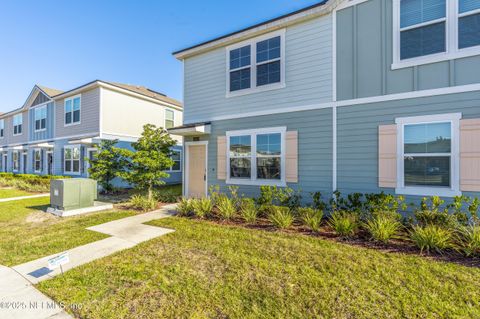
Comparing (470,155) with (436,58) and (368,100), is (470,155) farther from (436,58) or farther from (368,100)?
(368,100)

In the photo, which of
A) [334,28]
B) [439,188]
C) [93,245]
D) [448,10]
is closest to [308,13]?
[334,28]

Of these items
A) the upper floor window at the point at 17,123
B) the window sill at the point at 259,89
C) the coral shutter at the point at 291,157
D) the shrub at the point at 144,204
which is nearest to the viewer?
the coral shutter at the point at 291,157

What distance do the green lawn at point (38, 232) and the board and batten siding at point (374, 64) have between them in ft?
26.4

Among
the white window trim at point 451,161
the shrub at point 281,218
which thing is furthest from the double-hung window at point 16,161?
the white window trim at point 451,161

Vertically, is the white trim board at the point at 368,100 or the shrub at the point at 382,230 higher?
the white trim board at the point at 368,100

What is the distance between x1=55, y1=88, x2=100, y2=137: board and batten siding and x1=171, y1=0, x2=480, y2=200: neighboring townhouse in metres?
7.52

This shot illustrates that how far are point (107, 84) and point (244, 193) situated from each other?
1111cm

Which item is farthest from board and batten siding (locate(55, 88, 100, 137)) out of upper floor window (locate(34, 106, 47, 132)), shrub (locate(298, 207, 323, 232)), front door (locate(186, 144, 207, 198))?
shrub (locate(298, 207, 323, 232))

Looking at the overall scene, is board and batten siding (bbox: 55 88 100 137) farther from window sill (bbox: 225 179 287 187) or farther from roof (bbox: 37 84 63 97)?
window sill (bbox: 225 179 287 187)

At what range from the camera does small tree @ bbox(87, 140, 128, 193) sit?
1146cm

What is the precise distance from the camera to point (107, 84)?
44.9 feet

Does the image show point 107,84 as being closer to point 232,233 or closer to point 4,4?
point 4,4

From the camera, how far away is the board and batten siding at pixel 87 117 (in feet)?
45.5

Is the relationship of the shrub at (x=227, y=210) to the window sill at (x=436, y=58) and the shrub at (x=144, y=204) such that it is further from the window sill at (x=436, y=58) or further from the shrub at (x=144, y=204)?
the window sill at (x=436, y=58)
